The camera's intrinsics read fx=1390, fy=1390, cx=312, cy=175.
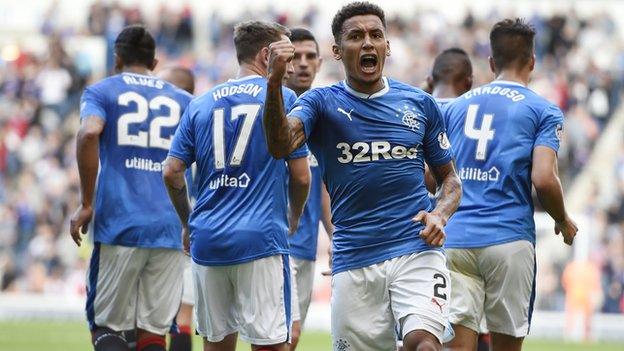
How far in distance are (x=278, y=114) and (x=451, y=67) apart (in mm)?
4080

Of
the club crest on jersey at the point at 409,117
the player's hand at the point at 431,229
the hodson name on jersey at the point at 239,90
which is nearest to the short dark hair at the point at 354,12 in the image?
the club crest on jersey at the point at 409,117

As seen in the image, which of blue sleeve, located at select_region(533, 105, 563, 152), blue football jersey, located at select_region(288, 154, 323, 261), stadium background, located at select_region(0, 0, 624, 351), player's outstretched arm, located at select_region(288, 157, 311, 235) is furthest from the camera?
stadium background, located at select_region(0, 0, 624, 351)

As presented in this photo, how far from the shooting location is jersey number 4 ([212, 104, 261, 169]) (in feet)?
30.5

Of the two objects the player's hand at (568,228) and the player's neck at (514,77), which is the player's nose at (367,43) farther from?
the player's hand at (568,228)

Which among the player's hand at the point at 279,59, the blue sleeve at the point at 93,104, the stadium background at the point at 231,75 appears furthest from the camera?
the stadium background at the point at 231,75

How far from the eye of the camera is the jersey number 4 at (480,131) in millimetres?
9734

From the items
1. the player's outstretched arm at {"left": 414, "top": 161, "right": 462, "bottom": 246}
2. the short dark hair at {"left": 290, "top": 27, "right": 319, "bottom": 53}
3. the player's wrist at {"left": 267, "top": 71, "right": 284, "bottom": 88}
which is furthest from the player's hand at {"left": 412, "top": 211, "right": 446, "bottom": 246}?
the short dark hair at {"left": 290, "top": 27, "right": 319, "bottom": 53}

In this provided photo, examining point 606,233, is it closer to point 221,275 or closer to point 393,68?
point 393,68

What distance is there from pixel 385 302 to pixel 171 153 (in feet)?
6.95

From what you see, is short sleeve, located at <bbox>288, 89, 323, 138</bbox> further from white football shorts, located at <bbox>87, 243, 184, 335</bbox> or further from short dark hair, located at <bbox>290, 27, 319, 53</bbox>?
short dark hair, located at <bbox>290, 27, 319, 53</bbox>

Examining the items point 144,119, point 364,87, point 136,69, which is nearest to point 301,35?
point 136,69

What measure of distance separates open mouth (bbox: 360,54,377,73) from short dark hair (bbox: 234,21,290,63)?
135cm

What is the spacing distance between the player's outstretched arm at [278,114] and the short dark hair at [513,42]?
2546 mm

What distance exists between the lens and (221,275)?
30.6 feet
